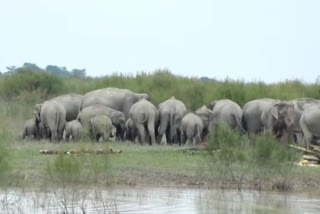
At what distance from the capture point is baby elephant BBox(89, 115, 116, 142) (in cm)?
2895

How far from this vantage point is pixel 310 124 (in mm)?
29734

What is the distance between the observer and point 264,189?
20.7m

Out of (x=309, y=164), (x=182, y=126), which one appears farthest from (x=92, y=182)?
(x=182, y=126)

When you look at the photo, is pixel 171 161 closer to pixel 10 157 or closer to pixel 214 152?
pixel 214 152

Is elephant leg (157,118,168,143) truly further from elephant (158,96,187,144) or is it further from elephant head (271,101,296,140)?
elephant head (271,101,296,140)

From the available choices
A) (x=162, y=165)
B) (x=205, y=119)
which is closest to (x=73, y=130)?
(x=205, y=119)

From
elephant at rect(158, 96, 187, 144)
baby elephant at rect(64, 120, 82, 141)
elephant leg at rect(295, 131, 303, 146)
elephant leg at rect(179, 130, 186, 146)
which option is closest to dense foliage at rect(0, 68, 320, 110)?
elephant at rect(158, 96, 187, 144)

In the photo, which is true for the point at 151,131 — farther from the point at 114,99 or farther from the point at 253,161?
the point at 253,161

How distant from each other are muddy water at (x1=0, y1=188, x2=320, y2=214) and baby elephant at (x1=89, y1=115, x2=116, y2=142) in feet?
29.2

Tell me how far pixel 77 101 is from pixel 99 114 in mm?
3264

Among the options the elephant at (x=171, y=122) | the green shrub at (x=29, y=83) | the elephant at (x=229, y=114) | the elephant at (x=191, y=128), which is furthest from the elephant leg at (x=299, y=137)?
the green shrub at (x=29, y=83)

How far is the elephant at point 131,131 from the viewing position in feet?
107

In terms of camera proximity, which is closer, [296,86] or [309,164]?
[309,164]

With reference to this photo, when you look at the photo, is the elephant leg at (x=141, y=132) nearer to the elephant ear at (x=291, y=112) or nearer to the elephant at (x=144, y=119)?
the elephant at (x=144, y=119)
